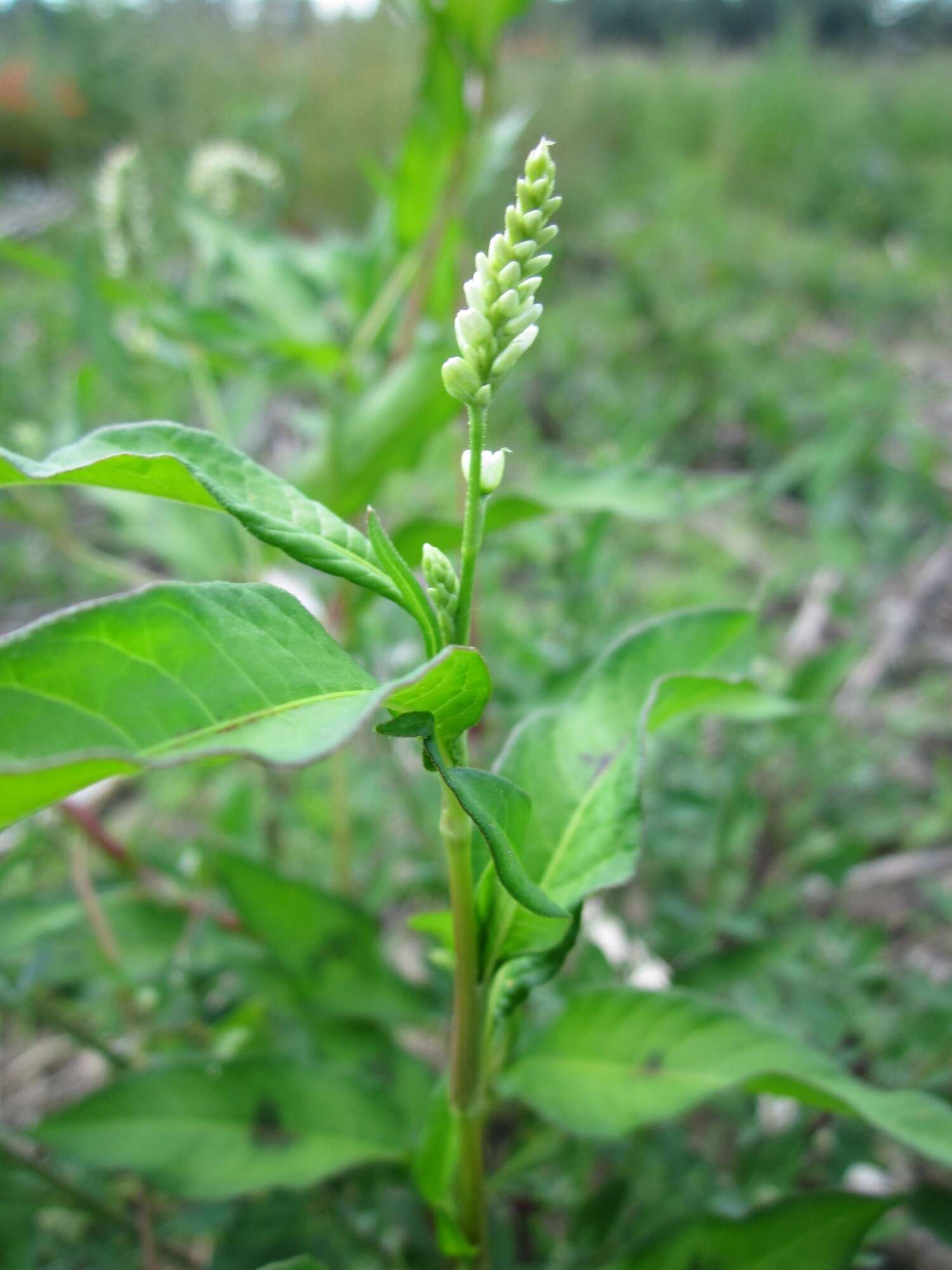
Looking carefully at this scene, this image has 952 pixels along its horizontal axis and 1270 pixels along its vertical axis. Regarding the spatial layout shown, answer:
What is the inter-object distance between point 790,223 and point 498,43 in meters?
4.95

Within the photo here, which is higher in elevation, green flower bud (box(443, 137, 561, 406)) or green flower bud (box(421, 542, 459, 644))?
green flower bud (box(443, 137, 561, 406))

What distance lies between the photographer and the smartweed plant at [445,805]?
38 centimetres

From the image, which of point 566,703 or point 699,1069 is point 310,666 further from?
point 699,1069

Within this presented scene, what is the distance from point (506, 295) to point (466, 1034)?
1.38 ft

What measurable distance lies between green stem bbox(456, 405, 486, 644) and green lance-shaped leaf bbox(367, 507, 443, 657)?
0.02 m

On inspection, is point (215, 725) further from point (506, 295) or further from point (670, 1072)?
point (670, 1072)

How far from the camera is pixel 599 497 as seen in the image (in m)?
0.92

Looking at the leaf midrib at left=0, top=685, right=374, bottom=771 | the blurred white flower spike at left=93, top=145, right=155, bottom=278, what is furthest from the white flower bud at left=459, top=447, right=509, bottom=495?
the blurred white flower spike at left=93, top=145, right=155, bottom=278

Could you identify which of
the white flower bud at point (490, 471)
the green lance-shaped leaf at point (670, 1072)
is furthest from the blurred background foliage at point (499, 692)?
the white flower bud at point (490, 471)

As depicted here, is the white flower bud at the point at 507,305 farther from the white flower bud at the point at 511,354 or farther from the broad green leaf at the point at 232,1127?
the broad green leaf at the point at 232,1127

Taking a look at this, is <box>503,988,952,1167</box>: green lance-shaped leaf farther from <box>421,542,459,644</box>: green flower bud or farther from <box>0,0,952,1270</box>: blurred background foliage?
<box>421,542,459,644</box>: green flower bud

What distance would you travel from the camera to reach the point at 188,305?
44.3 inches

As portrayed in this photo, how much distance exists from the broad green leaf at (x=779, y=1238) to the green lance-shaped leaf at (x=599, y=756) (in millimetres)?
367

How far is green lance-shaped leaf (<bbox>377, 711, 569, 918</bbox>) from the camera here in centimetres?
40
